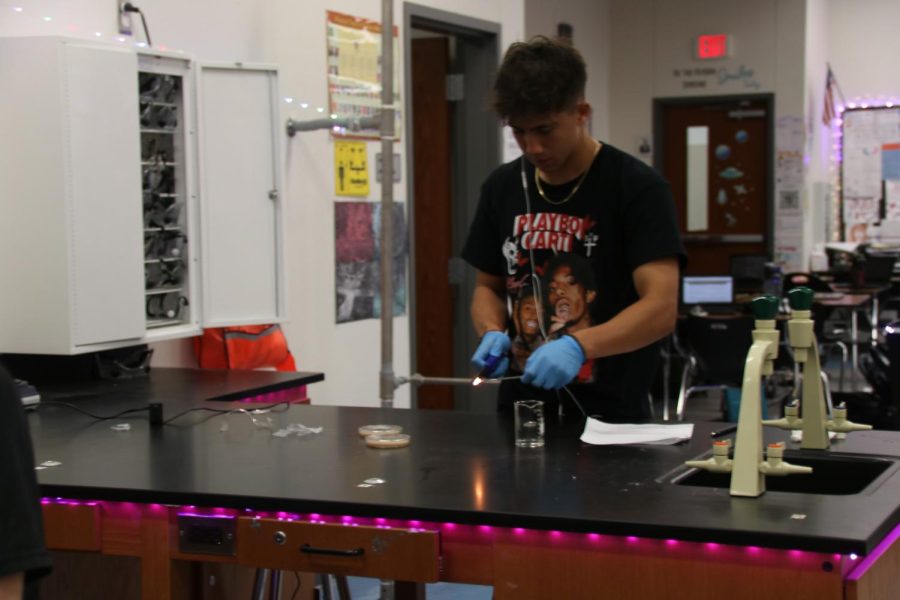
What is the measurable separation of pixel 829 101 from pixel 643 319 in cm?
892

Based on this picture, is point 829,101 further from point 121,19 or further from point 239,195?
point 121,19

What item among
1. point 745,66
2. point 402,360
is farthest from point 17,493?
point 745,66

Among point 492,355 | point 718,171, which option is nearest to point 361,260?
point 492,355

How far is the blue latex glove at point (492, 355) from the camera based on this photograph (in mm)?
2438

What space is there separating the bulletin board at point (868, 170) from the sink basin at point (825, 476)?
9.15 meters

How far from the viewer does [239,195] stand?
12.5 ft

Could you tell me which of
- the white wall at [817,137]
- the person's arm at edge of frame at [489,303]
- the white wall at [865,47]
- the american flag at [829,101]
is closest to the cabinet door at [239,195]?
the person's arm at edge of frame at [489,303]

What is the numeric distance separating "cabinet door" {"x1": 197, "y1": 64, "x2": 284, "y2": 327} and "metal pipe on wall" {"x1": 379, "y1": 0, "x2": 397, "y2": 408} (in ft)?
1.25

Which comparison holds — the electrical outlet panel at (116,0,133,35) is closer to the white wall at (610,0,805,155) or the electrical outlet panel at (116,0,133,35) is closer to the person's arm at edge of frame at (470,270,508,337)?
the person's arm at edge of frame at (470,270,508,337)

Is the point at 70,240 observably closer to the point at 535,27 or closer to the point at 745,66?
the point at 535,27

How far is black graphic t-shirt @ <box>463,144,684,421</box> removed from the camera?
2.43 m

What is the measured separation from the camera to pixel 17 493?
3.81 feet

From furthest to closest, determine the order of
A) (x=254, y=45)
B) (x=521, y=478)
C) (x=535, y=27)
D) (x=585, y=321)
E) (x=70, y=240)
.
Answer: (x=535, y=27)
(x=254, y=45)
(x=70, y=240)
(x=585, y=321)
(x=521, y=478)

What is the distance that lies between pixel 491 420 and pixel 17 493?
60.4 inches
